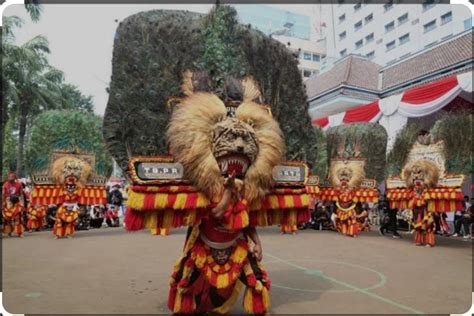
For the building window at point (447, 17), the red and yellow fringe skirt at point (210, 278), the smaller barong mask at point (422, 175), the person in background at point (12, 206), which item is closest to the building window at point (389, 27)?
the building window at point (447, 17)

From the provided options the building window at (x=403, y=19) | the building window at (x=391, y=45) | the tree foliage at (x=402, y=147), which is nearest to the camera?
the tree foliage at (x=402, y=147)

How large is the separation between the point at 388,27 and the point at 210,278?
115 feet

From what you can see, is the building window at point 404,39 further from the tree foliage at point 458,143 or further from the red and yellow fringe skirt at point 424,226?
the red and yellow fringe skirt at point 424,226

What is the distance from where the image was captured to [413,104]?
12.8 metres

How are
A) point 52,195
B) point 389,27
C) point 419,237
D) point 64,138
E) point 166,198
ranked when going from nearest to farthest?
1. point 166,198
2. point 419,237
3. point 52,195
4. point 64,138
5. point 389,27

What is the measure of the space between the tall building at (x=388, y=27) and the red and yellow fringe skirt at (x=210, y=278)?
23.0m

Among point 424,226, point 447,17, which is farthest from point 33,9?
point 447,17

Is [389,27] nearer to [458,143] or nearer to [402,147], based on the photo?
[402,147]

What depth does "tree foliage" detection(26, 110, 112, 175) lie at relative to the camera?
10.7m

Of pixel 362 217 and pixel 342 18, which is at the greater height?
pixel 342 18

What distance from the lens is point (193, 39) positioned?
3.89 metres

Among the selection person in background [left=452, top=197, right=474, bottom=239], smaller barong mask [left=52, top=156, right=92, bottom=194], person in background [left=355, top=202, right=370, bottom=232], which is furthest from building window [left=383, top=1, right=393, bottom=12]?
smaller barong mask [left=52, top=156, right=92, bottom=194]

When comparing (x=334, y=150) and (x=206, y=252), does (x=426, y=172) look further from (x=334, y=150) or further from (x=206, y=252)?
(x=206, y=252)

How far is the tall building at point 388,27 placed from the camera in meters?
27.8
